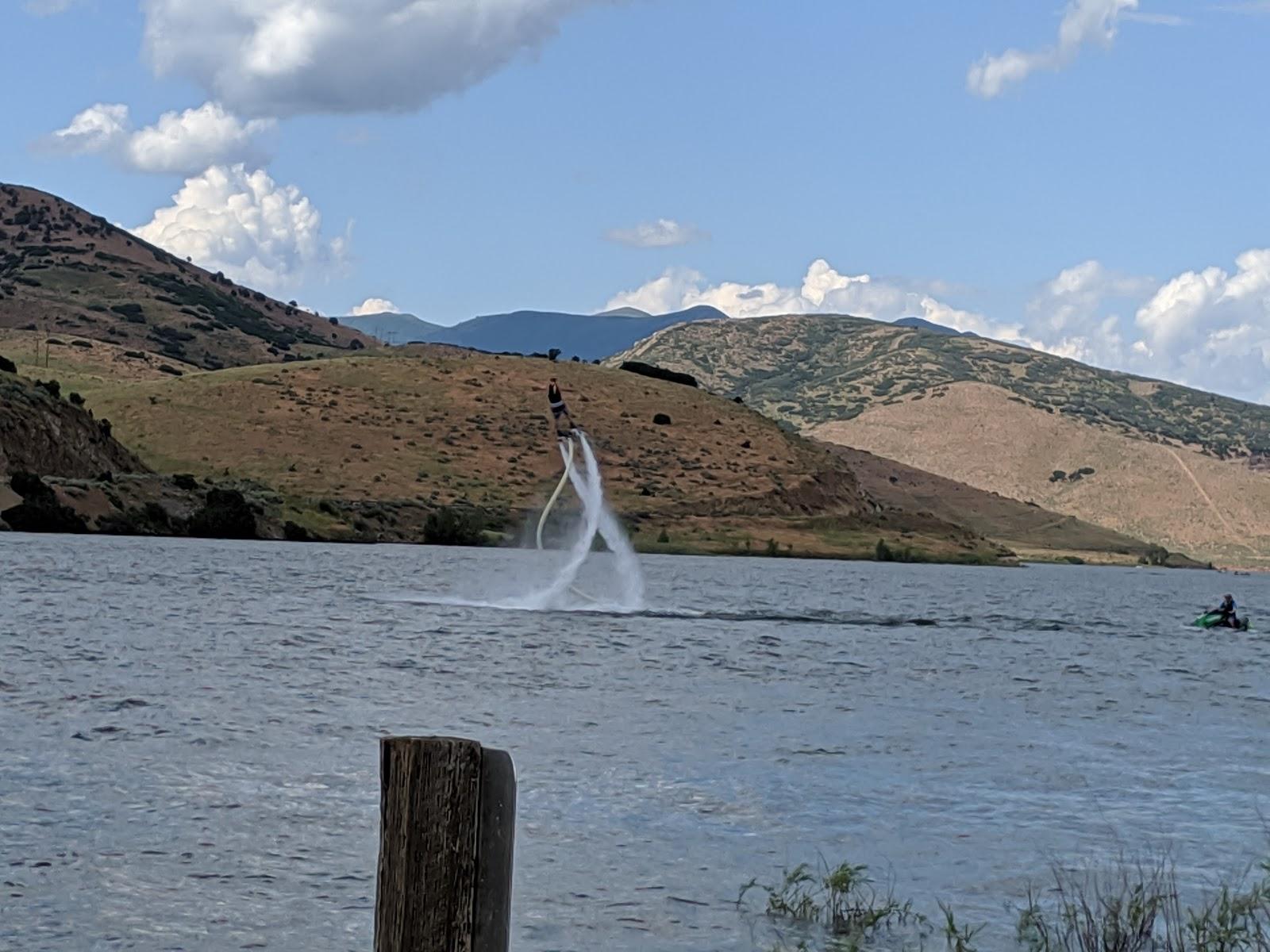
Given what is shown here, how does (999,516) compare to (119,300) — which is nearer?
(999,516)

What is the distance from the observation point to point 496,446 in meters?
117

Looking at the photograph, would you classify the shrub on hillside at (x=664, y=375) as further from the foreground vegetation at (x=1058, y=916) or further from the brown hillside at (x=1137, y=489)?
the foreground vegetation at (x=1058, y=916)

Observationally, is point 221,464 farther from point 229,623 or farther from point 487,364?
point 229,623

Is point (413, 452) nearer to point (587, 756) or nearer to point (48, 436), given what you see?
point (48, 436)

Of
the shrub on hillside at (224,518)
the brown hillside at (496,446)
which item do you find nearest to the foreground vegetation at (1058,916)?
the shrub on hillside at (224,518)

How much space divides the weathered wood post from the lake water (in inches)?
255

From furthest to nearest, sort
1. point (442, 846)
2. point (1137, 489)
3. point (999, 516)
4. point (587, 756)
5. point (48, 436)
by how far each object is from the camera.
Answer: point (1137, 489), point (999, 516), point (48, 436), point (587, 756), point (442, 846)

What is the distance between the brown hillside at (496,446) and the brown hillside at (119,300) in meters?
30.0

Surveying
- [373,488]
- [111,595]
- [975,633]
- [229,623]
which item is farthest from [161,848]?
[373,488]

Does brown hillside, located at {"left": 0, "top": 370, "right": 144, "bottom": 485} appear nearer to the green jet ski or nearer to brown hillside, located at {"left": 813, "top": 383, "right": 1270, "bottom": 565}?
the green jet ski

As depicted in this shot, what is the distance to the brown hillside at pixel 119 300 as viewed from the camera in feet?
518

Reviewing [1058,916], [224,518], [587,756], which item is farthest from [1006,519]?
[1058,916]

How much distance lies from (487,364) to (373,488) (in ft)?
120

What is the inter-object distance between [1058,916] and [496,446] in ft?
339
